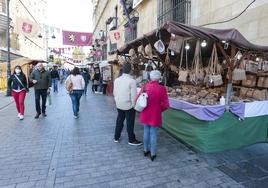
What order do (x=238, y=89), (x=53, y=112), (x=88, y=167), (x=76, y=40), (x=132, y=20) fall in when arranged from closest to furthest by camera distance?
(x=88, y=167) → (x=238, y=89) → (x=53, y=112) → (x=132, y=20) → (x=76, y=40)

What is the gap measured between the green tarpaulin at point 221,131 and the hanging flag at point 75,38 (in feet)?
61.7

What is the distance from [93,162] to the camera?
4.28 m

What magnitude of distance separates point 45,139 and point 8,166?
148cm

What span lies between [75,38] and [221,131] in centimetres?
2015

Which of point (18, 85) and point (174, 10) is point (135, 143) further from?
point (174, 10)

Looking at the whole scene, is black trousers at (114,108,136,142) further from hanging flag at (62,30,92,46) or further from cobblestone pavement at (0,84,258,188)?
hanging flag at (62,30,92,46)

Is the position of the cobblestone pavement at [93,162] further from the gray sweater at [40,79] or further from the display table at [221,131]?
the gray sweater at [40,79]

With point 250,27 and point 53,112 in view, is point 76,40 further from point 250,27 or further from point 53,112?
point 250,27

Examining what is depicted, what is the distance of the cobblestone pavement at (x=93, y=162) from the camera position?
3.58 meters

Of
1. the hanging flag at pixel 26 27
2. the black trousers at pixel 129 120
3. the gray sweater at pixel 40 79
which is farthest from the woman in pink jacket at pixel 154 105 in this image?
the hanging flag at pixel 26 27

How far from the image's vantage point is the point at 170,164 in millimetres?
4199

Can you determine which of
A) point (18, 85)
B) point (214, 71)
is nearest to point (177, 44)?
point (214, 71)

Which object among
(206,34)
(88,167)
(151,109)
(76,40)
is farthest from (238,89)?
(76,40)

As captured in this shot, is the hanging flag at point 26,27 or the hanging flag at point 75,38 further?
the hanging flag at point 75,38
